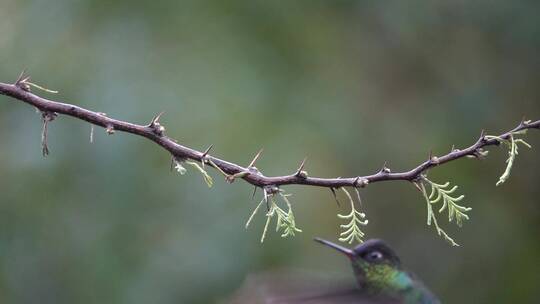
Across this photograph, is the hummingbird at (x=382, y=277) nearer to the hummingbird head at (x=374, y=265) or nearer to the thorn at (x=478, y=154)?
the hummingbird head at (x=374, y=265)

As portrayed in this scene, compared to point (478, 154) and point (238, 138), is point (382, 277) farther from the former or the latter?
point (238, 138)

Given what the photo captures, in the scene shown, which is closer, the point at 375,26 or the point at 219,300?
the point at 219,300

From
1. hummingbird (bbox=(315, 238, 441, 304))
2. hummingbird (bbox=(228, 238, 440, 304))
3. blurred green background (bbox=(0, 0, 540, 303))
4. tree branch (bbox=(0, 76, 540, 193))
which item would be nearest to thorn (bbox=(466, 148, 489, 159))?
tree branch (bbox=(0, 76, 540, 193))

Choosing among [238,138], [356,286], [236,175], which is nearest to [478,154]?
[236,175]

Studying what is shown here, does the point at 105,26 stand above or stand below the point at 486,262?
above

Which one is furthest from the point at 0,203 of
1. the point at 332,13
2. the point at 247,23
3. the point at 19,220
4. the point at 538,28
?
the point at 538,28

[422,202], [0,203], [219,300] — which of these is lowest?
[219,300]

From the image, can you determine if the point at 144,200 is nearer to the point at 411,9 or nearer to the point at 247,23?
the point at 247,23

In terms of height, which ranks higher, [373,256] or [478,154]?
[478,154]
